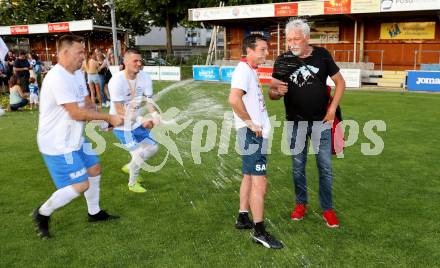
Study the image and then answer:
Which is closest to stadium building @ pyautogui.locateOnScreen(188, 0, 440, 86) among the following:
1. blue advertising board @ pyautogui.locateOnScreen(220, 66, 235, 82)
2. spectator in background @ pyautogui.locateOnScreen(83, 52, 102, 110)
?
blue advertising board @ pyautogui.locateOnScreen(220, 66, 235, 82)

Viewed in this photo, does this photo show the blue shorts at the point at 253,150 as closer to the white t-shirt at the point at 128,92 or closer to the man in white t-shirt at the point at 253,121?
the man in white t-shirt at the point at 253,121

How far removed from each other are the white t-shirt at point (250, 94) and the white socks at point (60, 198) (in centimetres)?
189

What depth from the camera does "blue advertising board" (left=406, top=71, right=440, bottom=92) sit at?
18484mm

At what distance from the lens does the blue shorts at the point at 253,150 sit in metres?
4.40

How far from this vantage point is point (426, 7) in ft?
71.9

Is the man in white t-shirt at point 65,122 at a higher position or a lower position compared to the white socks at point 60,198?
higher

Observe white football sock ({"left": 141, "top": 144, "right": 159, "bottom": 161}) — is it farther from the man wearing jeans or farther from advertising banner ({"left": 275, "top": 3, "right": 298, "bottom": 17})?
advertising banner ({"left": 275, "top": 3, "right": 298, "bottom": 17})

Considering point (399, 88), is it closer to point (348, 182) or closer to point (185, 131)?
point (185, 131)

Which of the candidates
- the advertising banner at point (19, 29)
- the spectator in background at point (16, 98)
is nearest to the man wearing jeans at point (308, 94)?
the spectator in background at point (16, 98)

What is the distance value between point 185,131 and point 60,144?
22.9 ft

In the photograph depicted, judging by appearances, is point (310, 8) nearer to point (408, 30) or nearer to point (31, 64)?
point (408, 30)

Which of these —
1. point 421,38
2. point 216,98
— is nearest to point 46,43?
point 216,98

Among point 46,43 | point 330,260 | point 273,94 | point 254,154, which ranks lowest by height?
point 330,260

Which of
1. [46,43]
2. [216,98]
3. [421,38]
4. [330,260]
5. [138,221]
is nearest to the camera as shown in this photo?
[330,260]
